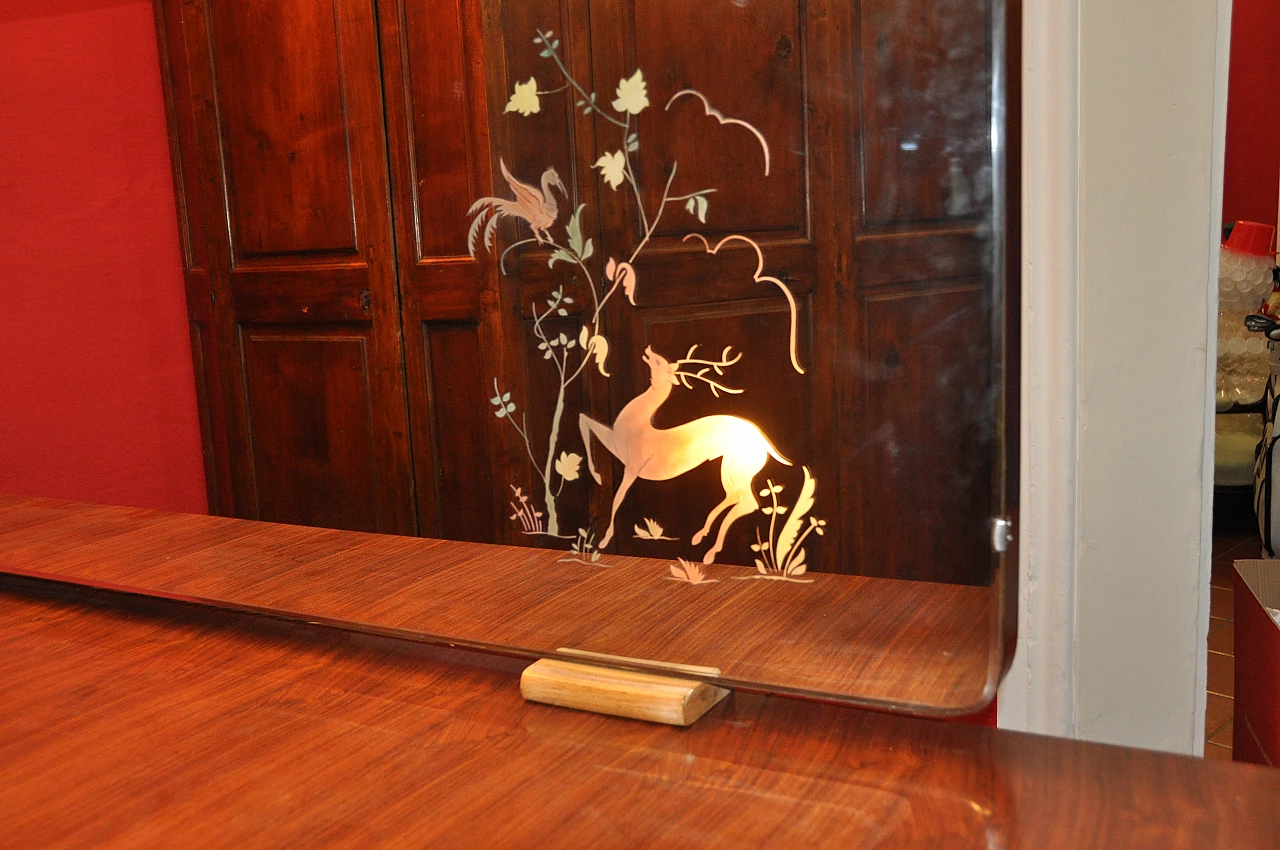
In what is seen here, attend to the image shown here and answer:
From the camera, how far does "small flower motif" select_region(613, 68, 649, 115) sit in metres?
0.78

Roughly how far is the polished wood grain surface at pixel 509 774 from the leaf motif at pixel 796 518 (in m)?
0.11

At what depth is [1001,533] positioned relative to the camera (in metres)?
0.66

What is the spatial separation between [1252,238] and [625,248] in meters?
4.48

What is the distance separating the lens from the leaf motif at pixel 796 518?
76 cm

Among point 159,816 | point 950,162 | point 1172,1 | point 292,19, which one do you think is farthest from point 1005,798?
point 292,19

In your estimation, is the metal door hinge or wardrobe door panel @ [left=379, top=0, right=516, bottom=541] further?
wardrobe door panel @ [left=379, top=0, right=516, bottom=541]

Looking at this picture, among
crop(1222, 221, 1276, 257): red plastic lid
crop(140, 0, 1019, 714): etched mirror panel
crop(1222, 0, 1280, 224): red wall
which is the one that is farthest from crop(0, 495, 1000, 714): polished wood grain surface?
crop(1222, 0, 1280, 224): red wall

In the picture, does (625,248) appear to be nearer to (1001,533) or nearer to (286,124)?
(1001,533)

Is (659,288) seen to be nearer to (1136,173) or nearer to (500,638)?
(500,638)

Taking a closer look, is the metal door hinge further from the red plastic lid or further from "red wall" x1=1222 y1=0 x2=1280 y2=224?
"red wall" x1=1222 y1=0 x2=1280 y2=224

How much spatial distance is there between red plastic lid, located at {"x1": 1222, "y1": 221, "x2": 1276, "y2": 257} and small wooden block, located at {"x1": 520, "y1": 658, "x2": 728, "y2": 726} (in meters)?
4.48

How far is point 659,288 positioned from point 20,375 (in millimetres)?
1178

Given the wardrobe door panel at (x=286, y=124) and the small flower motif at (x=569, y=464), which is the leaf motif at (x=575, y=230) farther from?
the wardrobe door panel at (x=286, y=124)

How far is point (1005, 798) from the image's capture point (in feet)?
2.03
